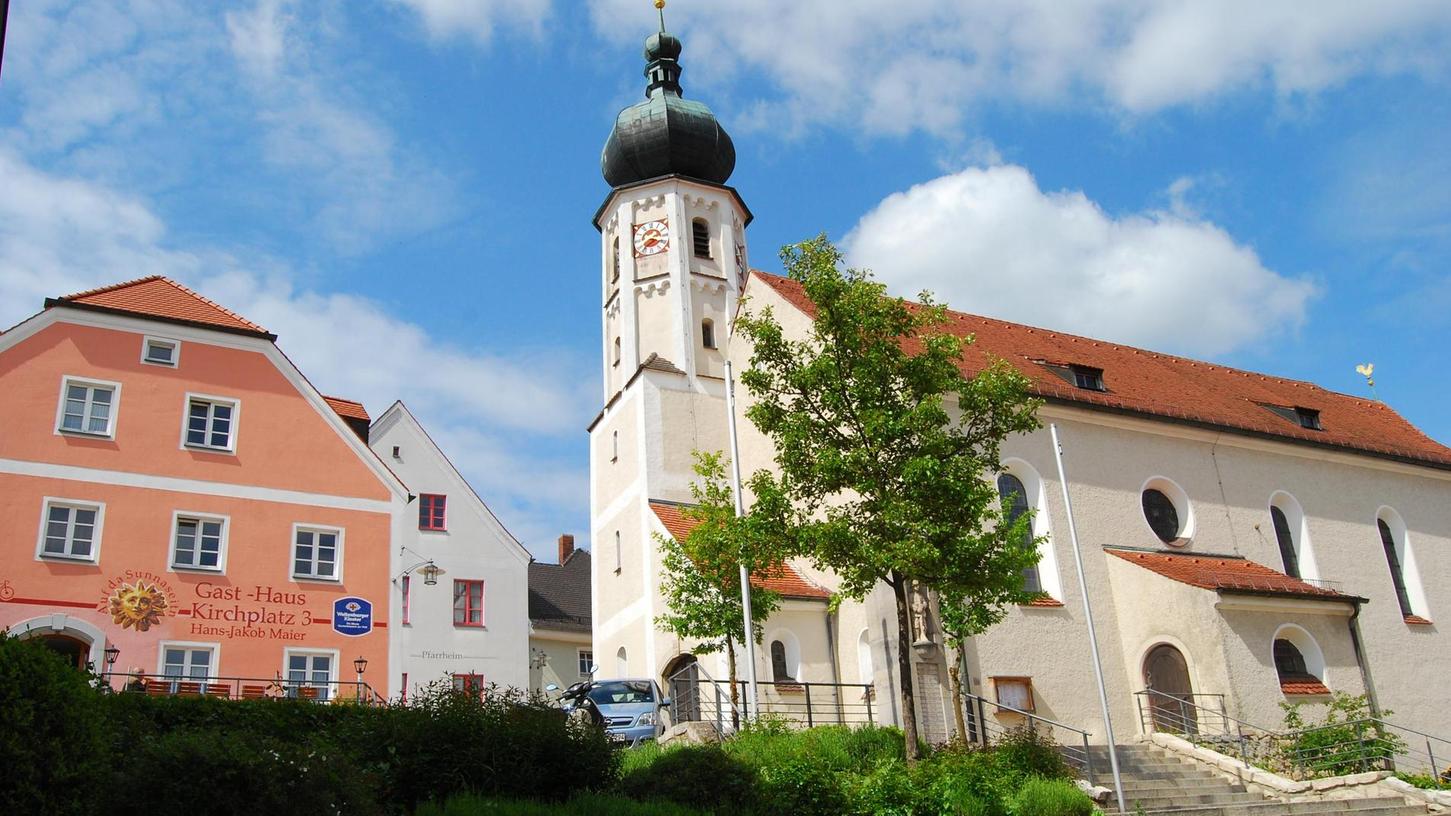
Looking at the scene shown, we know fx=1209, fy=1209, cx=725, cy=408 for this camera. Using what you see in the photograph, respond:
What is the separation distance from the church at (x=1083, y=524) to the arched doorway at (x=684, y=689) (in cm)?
8

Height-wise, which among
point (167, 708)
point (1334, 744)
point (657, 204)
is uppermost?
point (657, 204)

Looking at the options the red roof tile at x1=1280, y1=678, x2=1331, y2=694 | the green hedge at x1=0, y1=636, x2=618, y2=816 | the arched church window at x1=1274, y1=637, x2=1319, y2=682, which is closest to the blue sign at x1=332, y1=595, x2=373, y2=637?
the green hedge at x1=0, y1=636, x2=618, y2=816

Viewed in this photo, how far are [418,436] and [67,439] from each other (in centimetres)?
1202

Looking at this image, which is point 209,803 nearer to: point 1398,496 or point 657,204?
point 657,204

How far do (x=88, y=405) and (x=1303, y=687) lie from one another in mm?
24775

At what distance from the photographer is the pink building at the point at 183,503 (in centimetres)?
2123

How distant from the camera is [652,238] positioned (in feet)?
117

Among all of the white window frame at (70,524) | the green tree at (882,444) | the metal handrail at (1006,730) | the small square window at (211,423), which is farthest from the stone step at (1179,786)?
the white window frame at (70,524)

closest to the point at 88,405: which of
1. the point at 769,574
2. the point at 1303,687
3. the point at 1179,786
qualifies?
the point at 769,574

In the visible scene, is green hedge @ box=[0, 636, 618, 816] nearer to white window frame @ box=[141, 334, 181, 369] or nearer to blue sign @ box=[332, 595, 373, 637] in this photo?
blue sign @ box=[332, 595, 373, 637]

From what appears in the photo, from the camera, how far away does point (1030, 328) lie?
33.6 meters

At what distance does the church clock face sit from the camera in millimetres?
35625

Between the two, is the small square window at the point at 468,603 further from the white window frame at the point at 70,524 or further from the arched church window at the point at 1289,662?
the arched church window at the point at 1289,662

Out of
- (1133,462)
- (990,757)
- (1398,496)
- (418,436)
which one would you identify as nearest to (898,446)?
(990,757)
